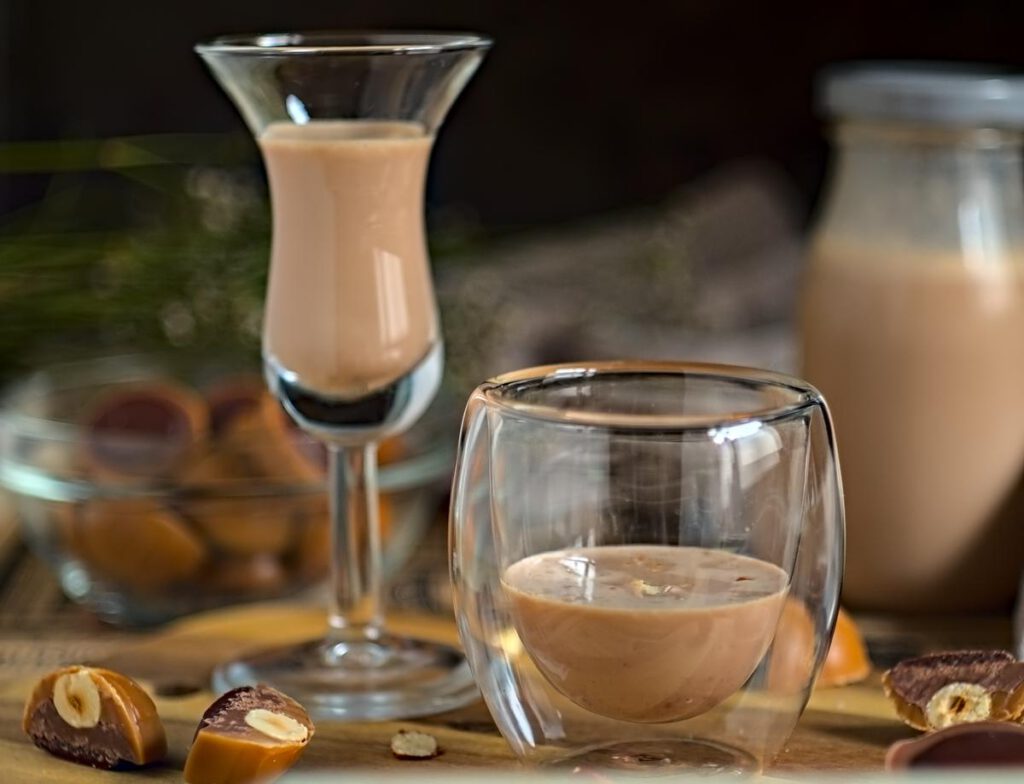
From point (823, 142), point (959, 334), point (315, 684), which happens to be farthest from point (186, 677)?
point (823, 142)

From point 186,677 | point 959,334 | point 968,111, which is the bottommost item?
point 186,677

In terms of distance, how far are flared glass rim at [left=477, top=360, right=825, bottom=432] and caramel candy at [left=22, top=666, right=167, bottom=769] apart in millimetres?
228

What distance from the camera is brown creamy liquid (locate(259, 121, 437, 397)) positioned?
0.87 metres

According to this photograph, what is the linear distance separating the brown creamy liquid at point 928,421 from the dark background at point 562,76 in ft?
4.87

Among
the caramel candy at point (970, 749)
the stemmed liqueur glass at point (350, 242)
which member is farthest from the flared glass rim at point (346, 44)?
the caramel candy at point (970, 749)

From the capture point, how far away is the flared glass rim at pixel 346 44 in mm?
840

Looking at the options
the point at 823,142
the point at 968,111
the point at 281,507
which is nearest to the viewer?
the point at 968,111

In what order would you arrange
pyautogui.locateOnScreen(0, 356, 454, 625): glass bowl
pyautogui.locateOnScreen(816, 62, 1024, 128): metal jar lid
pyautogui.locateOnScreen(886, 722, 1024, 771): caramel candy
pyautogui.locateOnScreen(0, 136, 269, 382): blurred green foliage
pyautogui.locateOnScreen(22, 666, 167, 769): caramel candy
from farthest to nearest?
pyautogui.locateOnScreen(0, 136, 269, 382): blurred green foliage
pyautogui.locateOnScreen(0, 356, 454, 625): glass bowl
pyautogui.locateOnScreen(816, 62, 1024, 128): metal jar lid
pyautogui.locateOnScreen(22, 666, 167, 769): caramel candy
pyautogui.locateOnScreen(886, 722, 1024, 771): caramel candy

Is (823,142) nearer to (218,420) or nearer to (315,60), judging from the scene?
(218,420)

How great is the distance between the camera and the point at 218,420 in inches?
48.9

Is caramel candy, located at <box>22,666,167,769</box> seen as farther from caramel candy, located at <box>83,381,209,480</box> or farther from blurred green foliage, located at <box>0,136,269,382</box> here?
blurred green foliage, located at <box>0,136,269,382</box>

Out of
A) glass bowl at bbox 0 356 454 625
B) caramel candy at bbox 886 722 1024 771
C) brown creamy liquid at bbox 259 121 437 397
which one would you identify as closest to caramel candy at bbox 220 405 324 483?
glass bowl at bbox 0 356 454 625

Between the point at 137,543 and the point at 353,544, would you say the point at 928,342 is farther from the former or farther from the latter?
the point at 137,543

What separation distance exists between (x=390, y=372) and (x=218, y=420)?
392 mm
